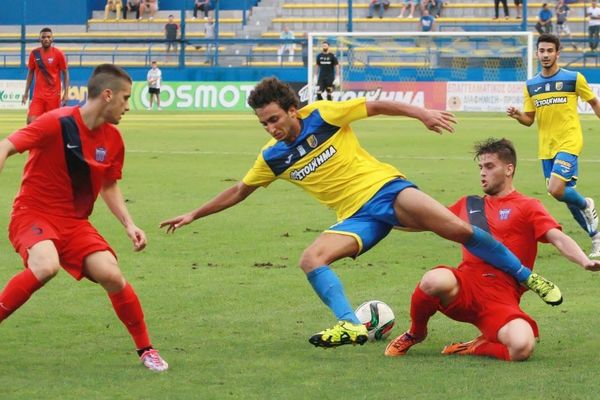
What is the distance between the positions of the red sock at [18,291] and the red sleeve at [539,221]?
2.88 meters

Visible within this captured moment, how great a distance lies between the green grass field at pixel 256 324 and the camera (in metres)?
6.64

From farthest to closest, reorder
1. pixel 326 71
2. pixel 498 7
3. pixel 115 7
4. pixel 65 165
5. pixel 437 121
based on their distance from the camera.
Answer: pixel 115 7, pixel 498 7, pixel 326 71, pixel 437 121, pixel 65 165

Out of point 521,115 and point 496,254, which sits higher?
point 521,115

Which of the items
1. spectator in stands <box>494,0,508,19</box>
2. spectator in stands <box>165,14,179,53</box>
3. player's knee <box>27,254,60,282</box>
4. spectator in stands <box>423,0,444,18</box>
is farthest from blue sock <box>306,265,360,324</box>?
spectator in stands <box>423,0,444,18</box>

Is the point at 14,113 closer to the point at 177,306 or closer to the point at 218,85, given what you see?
the point at 218,85

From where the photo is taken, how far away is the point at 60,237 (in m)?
7.13

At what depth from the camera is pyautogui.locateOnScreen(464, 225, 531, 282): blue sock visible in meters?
7.42

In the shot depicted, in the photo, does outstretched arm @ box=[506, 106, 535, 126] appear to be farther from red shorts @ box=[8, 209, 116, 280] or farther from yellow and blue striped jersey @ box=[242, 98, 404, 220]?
red shorts @ box=[8, 209, 116, 280]

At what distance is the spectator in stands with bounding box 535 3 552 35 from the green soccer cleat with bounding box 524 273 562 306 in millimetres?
38906

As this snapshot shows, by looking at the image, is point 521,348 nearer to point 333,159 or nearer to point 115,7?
point 333,159

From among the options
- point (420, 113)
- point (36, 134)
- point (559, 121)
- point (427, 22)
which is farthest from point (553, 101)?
point (427, 22)

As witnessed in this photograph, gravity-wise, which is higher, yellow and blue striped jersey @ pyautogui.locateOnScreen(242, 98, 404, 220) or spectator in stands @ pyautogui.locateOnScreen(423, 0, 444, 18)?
spectator in stands @ pyautogui.locateOnScreen(423, 0, 444, 18)

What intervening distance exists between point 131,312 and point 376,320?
168cm

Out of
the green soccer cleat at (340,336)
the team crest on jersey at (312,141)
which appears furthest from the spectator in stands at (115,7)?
the green soccer cleat at (340,336)
